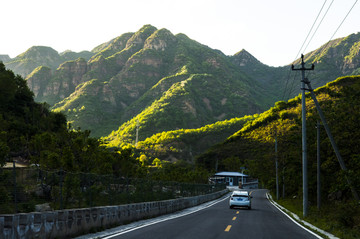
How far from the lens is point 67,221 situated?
10.4 meters

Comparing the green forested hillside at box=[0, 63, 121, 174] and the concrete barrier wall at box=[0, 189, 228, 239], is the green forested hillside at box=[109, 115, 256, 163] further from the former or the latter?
the concrete barrier wall at box=[0, 189, 228, 239]

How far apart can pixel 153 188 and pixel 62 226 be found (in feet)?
39.2

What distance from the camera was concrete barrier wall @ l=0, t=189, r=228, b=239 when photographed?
7898 mm

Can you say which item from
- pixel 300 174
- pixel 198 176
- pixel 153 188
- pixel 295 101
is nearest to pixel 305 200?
pixel 153 188

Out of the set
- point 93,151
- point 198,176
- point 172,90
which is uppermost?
point 172,90

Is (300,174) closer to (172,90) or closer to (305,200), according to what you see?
(305,200)

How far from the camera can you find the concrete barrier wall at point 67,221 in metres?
7.90

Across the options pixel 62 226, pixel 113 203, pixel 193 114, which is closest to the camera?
pixel 62 226

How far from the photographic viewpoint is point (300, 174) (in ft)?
110

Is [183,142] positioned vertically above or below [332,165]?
above

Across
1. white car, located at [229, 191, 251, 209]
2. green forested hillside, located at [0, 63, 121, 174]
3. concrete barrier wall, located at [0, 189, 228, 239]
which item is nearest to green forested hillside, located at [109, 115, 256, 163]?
green forested hillside, located at [0, 63, 121, 174]

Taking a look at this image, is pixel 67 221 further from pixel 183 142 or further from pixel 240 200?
pixel 183 142

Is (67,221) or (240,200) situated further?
(240,200)

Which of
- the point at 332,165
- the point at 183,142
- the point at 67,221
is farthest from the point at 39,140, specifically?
the point at 183,142
